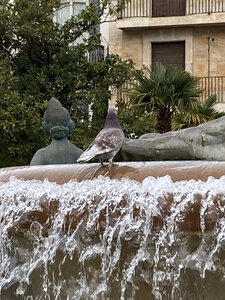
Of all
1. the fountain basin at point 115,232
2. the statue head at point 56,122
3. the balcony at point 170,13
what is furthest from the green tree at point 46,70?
the fountain basin at point 115,232

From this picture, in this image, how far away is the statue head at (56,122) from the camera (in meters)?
6.68

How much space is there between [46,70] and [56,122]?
8.97 m

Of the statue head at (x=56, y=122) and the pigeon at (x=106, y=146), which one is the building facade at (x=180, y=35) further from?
the pigeon at (x=106, y=146)

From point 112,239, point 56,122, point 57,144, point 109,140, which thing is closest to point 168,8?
point 56,122

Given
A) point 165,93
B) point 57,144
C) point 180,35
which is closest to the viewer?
point 57,144

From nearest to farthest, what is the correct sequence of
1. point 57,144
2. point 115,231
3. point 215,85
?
point 115,231 < point 57,144 < point 215,85

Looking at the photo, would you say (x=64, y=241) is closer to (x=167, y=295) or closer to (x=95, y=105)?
(x=167, y=295)

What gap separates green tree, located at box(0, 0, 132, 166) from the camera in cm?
1478

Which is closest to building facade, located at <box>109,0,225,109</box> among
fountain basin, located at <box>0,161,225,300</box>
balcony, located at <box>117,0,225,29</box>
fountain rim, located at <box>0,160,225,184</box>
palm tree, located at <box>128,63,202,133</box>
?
balcony, located at <box>117,0,225,29</box>

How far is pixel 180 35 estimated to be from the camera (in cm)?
2497

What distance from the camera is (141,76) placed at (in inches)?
621

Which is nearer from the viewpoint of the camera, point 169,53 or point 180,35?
point 180,35

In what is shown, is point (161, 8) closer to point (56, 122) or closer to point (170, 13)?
point (170, 13)

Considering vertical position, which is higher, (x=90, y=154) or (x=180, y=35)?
(x=180, y=35)
